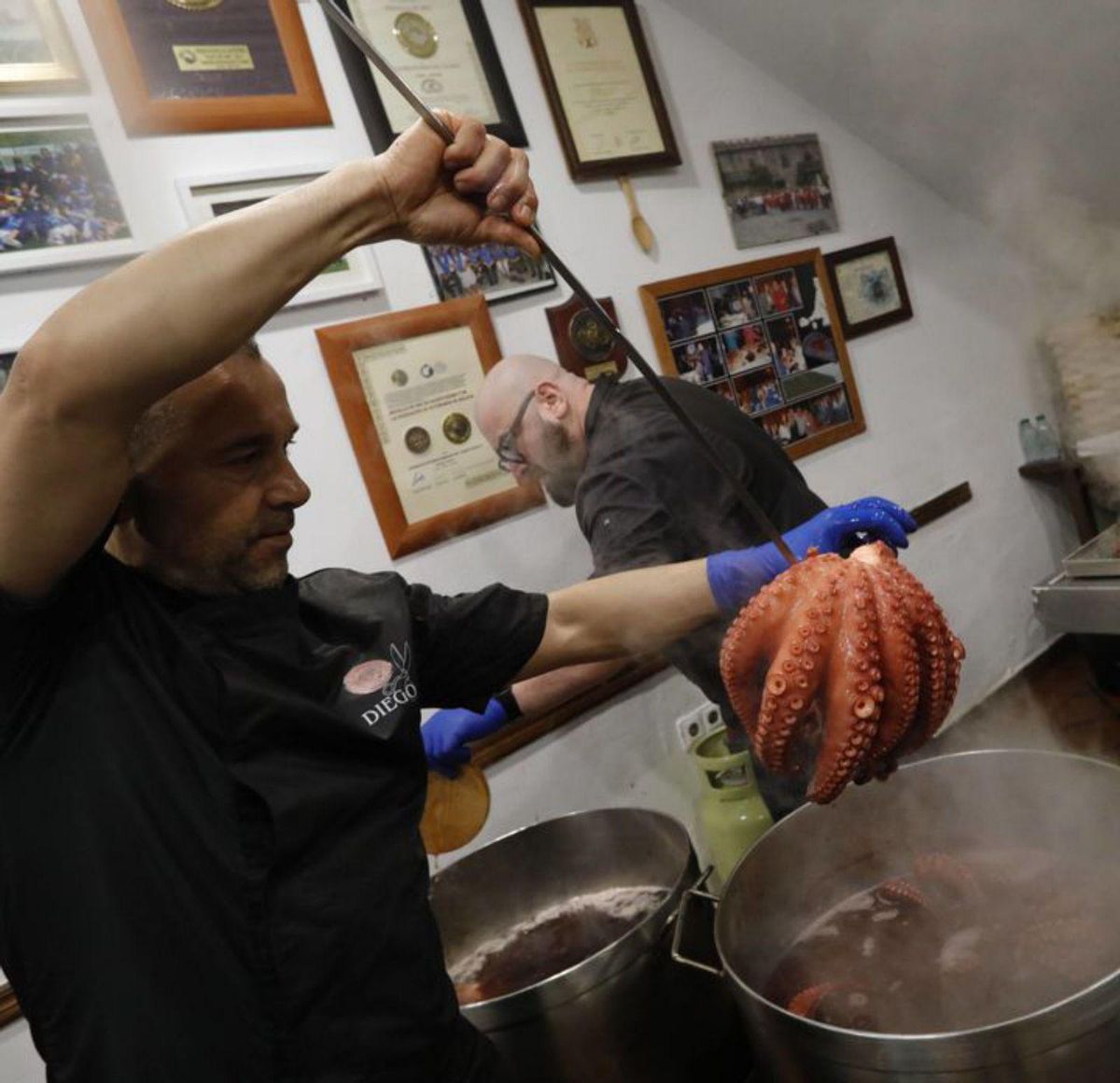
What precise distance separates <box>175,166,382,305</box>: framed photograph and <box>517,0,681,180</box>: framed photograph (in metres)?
0.79

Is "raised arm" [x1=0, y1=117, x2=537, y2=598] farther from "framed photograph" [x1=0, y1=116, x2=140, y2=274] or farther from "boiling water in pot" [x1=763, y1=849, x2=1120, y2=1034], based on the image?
"framed photograph" [x1=0, y1=116, x2=140, y2=274]

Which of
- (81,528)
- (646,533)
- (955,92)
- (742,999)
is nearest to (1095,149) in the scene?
(955,92)

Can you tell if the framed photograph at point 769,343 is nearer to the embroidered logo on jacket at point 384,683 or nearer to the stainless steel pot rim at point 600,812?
the stainless steel pot rim at point 600,812

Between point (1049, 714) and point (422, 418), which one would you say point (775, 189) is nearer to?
point (422, 418)

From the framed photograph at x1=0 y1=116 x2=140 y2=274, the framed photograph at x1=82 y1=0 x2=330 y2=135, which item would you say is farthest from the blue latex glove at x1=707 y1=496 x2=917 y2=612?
the framed photograph at x1=82 y1=0 x2=330 y2=135

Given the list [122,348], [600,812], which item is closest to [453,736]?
[600,812]

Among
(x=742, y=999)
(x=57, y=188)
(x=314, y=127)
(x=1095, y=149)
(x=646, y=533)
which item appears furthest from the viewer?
(x=1095, y=149)

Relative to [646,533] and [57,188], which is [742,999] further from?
[57,188]

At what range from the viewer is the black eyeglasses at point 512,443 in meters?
2.34

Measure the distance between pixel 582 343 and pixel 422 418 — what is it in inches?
22.2

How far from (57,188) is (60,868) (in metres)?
1.47

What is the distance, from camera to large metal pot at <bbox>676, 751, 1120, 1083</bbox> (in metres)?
0.99

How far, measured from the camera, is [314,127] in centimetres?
226

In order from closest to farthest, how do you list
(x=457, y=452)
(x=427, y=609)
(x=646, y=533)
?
(x=427, y=609)
(x=646, y=533)
(x=457, y=452)
